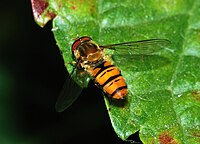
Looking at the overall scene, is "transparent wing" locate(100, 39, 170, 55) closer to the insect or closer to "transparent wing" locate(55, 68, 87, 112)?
the insect

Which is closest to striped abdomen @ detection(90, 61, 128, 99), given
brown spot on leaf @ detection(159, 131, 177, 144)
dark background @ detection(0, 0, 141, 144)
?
brown spot on leaf @ detection(159, 131, 177, 144)

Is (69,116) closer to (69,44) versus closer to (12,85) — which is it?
(12,85)

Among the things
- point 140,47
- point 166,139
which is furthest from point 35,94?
point 166,139

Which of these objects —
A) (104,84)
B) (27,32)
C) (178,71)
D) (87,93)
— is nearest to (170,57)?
(178,71)

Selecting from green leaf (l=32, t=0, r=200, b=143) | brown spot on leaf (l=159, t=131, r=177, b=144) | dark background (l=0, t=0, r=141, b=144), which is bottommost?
dark background (l=0, t=0, r=141, b=144)

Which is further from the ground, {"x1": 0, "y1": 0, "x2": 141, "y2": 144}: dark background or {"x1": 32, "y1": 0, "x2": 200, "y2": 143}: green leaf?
{"x1": 32, "y1": 0, "x2": 200, "y2": 143}: green leaf

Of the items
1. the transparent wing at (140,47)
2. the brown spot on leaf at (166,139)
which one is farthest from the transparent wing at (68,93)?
the brown spot on leaf at (166,139)

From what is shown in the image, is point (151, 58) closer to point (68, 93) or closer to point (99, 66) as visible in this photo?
point (99, 66)
